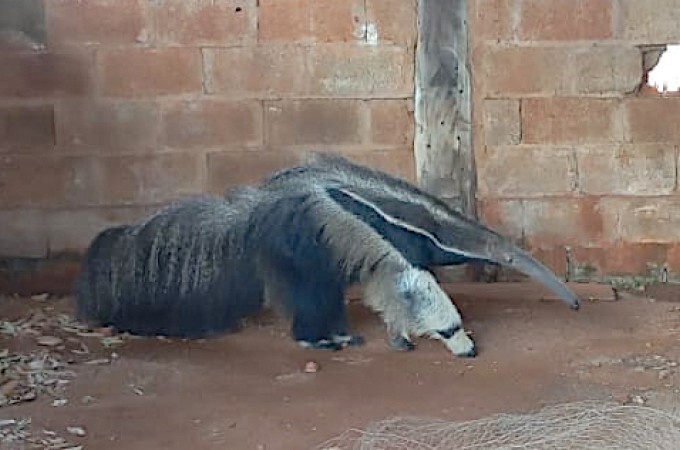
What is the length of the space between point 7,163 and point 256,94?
137 cm

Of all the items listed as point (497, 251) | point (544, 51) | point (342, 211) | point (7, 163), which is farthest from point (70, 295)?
point (544, 51)

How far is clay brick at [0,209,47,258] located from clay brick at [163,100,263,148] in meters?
0.82

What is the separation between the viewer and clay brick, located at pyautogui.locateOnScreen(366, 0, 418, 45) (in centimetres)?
633

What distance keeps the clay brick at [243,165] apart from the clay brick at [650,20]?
1.87 m

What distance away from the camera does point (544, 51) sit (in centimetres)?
638

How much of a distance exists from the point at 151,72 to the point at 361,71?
110cm

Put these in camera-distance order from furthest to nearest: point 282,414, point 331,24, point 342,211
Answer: point 331,24 → point 342,211 → point 282,414

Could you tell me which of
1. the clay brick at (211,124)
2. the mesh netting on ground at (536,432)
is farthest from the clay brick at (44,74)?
the mesh netting on ground at (536,432)

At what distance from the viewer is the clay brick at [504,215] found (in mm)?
6543

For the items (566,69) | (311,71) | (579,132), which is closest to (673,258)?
(579,132)

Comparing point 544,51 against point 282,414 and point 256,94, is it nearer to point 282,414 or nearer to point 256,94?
point 256,94

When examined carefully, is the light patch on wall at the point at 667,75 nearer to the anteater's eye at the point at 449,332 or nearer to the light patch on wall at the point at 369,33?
Result: the light patch on wall at the point at 369,33

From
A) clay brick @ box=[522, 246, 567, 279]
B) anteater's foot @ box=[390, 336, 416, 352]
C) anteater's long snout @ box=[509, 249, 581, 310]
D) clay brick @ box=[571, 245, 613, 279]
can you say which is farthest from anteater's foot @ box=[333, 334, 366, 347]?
clay brick @ box=[571, 245, 613, 279]

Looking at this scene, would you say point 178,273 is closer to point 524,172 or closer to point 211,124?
point 211,124
